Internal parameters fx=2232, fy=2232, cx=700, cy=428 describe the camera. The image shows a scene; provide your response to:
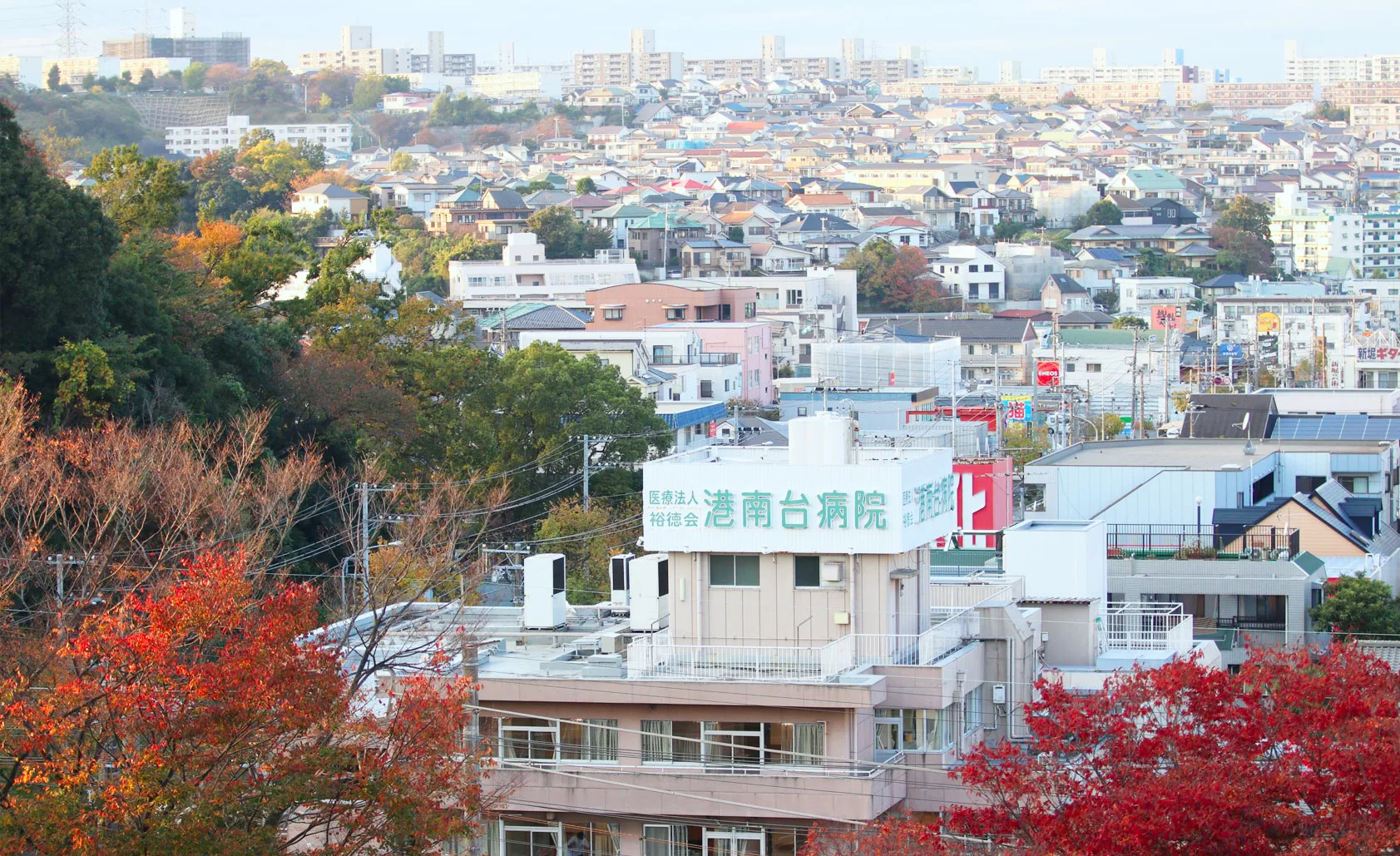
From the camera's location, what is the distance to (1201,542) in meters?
20.1

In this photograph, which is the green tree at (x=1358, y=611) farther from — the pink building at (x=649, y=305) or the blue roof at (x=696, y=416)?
the pink building at (x=649, y=305)

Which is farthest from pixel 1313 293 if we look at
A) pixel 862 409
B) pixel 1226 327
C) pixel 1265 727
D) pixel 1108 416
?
pixel 1265 727

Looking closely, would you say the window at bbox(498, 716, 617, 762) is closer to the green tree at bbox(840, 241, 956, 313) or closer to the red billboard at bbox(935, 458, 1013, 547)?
the red billboard at bbox(935, 458, 1013, 547)

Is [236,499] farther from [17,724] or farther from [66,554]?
[17,724]

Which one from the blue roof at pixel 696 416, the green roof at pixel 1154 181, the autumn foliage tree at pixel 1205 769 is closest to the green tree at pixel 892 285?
the blue roof at pixel 696 416

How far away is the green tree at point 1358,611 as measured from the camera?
58.9ft

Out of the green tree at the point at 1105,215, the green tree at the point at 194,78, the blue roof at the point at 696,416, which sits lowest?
the blue roof at the point at 696,416

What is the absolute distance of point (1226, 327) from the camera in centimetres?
5731

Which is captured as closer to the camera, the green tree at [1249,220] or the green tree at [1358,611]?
the green tree at [1358,611]

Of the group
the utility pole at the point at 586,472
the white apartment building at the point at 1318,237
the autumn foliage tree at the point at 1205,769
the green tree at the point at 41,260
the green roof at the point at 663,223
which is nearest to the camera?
the autumn foliage tree at the point at 1205,769

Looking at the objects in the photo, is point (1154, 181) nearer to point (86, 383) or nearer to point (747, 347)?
point (747, 347)

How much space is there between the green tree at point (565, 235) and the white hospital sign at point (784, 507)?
5296 centimetres

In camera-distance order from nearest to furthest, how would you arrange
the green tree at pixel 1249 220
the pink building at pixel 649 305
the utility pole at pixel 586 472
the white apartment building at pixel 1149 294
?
the utility pole at pixel 586 472
the pink building at pixel 649 305
the white apartment building at pixel 1149 294
the green tree at pixel 1249 220

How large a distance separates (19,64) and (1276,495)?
115074mm
